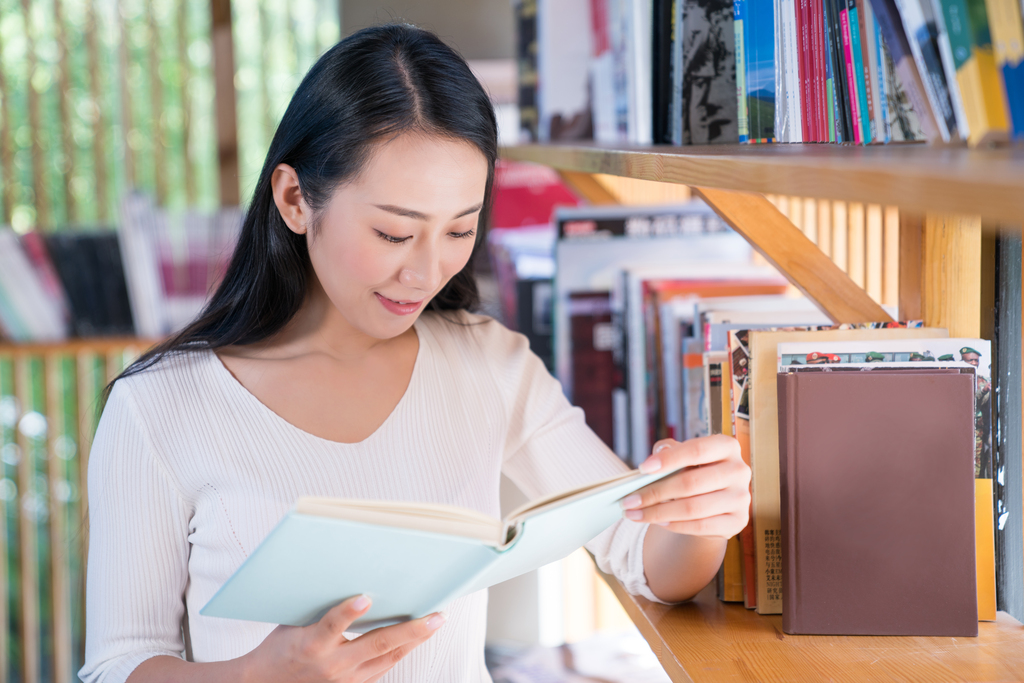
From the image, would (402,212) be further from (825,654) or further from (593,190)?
(593,190)

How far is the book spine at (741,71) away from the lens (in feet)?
3.24

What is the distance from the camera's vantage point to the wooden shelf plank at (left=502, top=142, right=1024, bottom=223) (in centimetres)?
46

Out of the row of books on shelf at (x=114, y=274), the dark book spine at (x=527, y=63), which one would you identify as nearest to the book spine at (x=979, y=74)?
the dark book spine at (x=527, y=63)

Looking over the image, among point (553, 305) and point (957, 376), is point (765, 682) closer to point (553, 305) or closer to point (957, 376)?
point (957, 376)

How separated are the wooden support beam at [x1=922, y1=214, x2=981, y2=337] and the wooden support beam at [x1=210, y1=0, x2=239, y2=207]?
226 centimetres

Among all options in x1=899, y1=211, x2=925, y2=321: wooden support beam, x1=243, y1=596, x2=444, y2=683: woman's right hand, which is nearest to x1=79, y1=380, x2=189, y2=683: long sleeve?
x1=243, y1=596, x2=444, y2=683: woman's right hand

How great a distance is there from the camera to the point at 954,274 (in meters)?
0.97

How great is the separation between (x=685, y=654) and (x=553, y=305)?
0.98 meters

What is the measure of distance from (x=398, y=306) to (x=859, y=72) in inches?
22.4

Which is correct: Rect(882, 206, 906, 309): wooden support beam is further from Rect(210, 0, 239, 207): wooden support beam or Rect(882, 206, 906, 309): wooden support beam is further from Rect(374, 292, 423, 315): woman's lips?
Rect(210, 0, 239, 207): wooden support beam

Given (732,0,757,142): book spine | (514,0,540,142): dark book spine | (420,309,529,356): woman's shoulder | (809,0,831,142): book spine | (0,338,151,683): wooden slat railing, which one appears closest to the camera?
(809,0,831,142): book spine

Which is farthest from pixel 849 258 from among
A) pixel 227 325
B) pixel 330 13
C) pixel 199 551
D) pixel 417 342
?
pixel 330 13

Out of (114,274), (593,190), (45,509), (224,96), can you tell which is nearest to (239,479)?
(593,190)

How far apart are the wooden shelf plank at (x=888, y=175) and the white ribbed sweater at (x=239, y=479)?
52 cm
